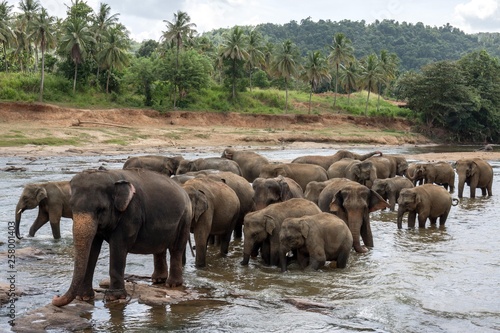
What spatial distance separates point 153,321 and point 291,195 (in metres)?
6.34

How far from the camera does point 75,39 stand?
5869 centimetres

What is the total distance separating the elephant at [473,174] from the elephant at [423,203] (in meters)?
7.00

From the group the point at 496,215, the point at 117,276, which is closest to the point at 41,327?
the point at 117,276

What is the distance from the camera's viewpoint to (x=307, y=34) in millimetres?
177750

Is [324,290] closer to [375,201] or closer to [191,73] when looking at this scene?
[375,201]

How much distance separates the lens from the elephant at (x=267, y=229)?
36.1ft

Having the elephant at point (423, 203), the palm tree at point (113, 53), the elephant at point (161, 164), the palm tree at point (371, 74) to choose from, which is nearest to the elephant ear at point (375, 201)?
the elephant at point (423, 203)

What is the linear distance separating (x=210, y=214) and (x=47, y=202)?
4037 millimetres

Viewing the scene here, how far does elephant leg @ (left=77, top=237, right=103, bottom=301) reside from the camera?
800 centimetres

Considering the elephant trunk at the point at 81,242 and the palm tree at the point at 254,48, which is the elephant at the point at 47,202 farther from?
the palm tree at the point at 254,48

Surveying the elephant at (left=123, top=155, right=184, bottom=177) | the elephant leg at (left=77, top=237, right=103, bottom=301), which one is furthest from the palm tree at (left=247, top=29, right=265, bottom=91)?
the elephant leg at (left=77, top=237, right=103, bottom=301)

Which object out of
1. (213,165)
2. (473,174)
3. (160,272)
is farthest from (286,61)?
(160,272)

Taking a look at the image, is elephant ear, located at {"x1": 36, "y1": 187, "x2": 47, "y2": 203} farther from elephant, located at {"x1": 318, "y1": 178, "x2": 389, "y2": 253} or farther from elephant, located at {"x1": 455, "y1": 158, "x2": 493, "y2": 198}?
elephant, located at {"x1": 455, "y1": 158, "x2": 493, "y2": 198}

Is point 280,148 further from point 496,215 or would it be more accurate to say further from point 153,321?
point 153,321
